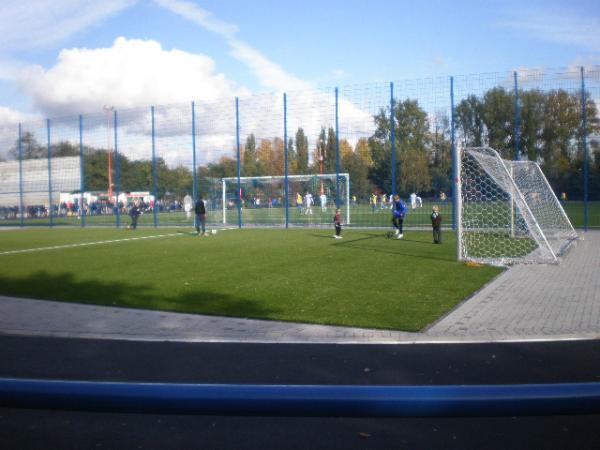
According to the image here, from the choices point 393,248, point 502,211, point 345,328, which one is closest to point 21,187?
point 393,248

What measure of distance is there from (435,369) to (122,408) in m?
5.42

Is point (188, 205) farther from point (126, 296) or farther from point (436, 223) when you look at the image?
point (126, 296)

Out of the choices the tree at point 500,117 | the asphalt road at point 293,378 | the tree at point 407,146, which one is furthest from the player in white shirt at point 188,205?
the asphalt road at point 293,378

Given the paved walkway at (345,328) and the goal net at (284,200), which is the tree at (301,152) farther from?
the paved walkway at (345,328)

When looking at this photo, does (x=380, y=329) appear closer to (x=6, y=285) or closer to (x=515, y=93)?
(x=6, y=285)

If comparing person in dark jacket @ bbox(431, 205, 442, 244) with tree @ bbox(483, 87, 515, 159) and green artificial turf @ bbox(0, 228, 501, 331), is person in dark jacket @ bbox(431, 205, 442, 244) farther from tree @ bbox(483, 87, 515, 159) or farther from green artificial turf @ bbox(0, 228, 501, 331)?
tree @ bbox(483, 87, 515, 159)

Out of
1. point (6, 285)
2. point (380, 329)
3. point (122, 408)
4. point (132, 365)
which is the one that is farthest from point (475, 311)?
point (6, 285)

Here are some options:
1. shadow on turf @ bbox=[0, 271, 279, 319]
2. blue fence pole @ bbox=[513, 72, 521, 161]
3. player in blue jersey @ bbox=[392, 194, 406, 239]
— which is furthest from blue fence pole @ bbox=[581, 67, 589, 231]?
shadow on turf @ bbox=[0, 271, 279, 319]

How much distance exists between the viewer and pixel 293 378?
6.10 meters

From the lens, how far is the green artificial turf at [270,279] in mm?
9969

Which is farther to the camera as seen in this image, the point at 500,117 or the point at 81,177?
the point at 81,177

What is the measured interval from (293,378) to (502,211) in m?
16.6

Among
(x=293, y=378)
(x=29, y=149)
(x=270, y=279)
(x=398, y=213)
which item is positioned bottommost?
(x=293, y=378)

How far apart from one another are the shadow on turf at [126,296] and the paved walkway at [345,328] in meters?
0.42
